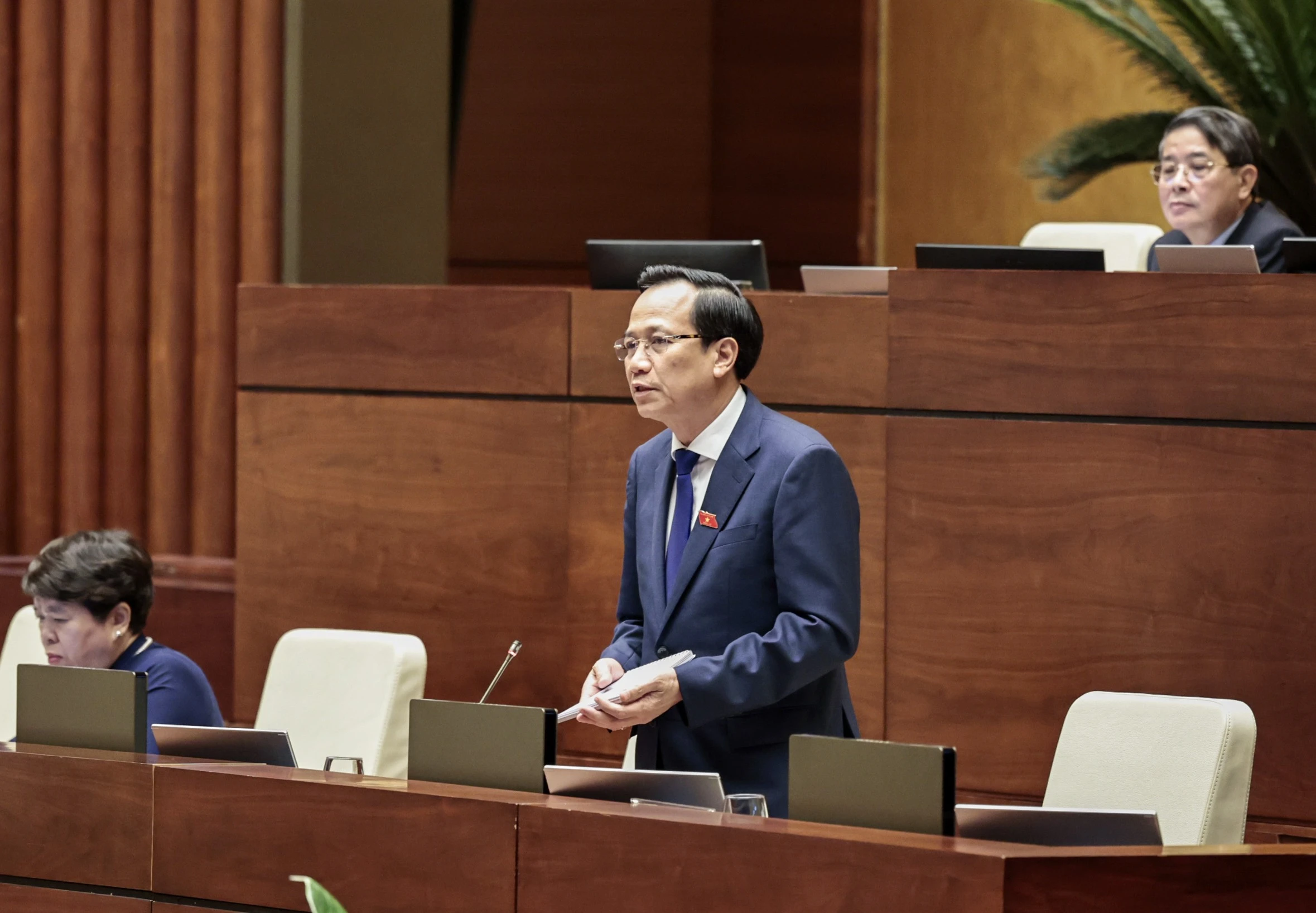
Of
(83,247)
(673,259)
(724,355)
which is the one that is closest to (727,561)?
(724,355)

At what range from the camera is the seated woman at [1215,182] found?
159 inches

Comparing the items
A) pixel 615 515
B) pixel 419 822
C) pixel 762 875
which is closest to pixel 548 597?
pixel 615 515

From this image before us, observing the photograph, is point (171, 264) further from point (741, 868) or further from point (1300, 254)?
point (741, 868)

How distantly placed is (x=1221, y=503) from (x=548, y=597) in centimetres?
146

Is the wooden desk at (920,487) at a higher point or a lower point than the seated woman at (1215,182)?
lower

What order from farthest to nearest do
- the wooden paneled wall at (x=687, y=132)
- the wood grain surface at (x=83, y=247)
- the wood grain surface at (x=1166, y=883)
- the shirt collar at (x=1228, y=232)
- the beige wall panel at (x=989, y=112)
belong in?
the wooden paneled wall at (x=687, y=132) < the beige wall panel at (x=989, y=112) < the wood grain surface at (x=83, y=247) < the shirt collar at (x=1228, y=232) < the wood grain surface at (x=1166, y=883)

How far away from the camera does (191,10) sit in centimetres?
527

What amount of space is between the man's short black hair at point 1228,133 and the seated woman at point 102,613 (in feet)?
7.84

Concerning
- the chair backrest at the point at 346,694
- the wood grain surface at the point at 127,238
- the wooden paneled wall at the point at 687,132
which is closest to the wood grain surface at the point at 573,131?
the wooden paneled wall at the point at 687,132

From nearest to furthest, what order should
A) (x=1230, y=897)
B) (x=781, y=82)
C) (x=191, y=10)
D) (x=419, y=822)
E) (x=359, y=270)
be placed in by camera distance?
(x=1230, y=897)
(x=419, y=822)
(x=191, y=10)
(x=359, y=270)
(x=781, y=82)

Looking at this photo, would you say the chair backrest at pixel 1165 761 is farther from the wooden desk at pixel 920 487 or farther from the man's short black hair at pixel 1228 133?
the man's short black hair at pixel 1228 133

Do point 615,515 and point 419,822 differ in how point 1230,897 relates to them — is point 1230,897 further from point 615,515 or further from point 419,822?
point 615,515

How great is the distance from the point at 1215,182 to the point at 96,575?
2475mm

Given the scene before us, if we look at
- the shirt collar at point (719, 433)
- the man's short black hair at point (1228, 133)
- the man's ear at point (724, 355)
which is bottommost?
the shirt collar at point (719, 433)
